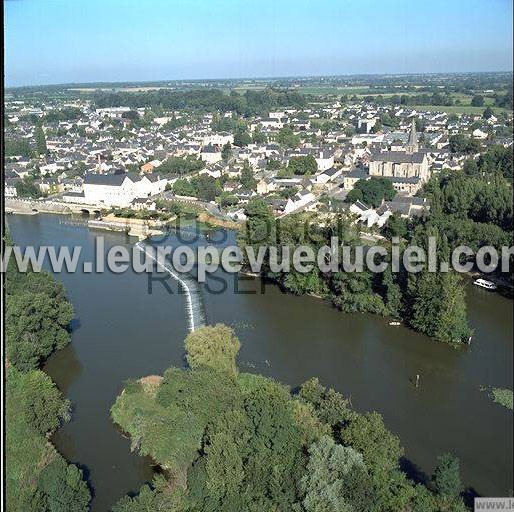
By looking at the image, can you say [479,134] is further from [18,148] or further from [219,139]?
[18,148]

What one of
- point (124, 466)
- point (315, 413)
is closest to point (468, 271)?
point (315, 413)

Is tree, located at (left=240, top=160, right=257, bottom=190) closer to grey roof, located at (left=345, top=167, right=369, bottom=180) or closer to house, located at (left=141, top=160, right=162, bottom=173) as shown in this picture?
grey roof, located at (left=345, top=167, right=369, bottom=180)

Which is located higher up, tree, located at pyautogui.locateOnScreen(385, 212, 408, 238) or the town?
the town

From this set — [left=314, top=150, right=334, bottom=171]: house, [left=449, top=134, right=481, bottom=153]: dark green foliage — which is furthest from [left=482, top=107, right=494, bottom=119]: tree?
[left=314, top=150, right=334, bottom=171]: house

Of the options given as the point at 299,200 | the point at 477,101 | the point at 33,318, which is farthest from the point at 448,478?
the point at 477,101

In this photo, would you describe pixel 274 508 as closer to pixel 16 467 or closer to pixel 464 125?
pixel 16 467
